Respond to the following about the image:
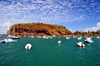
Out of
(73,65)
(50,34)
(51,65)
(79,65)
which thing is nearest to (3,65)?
(51,65)

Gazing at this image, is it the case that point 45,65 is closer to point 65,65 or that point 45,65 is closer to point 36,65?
point 36,65

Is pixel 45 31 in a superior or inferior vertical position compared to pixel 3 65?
superior

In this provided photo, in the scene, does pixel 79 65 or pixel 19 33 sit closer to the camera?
pixel 79 65

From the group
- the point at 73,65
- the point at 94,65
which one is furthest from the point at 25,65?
the point at 94,65

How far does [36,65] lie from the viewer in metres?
17.8

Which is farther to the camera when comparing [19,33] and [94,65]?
[19,33]

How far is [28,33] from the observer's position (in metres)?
200

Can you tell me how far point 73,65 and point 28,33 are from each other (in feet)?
630

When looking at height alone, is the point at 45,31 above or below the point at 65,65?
above

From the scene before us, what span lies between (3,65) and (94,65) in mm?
21639

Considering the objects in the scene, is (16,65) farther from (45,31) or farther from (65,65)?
(45,31)

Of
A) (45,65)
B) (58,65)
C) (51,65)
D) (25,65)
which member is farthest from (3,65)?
(58,65)

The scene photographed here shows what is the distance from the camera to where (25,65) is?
58.5 ft

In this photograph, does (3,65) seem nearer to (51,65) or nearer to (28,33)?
(51,65)
